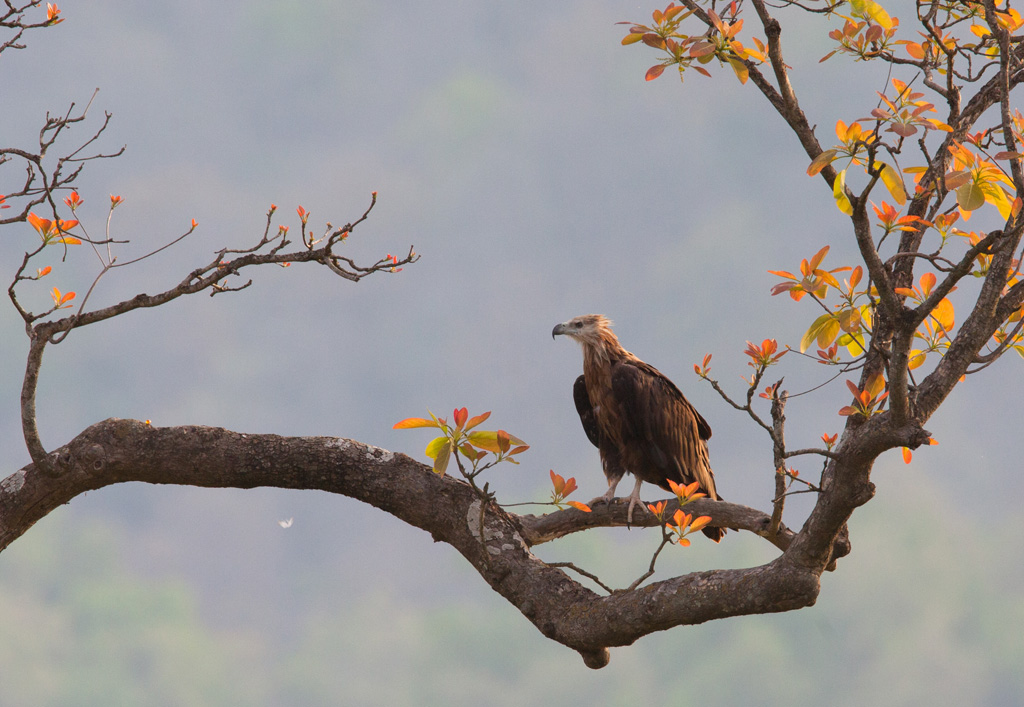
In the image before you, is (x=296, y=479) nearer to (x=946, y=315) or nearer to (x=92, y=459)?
(x=92, y=459)

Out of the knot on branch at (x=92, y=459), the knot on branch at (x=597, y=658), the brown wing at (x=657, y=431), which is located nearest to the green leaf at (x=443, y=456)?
the knot on branch at (x=597, y=658)

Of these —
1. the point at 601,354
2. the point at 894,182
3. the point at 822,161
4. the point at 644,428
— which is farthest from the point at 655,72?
the point at 601,354

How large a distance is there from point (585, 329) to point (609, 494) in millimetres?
Result: 1206

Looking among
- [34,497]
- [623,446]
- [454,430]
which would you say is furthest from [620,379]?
[34,497]

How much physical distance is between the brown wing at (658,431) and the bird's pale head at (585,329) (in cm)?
40

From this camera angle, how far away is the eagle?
5664 mm

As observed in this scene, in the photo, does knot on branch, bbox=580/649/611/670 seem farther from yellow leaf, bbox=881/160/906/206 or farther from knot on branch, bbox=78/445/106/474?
knot on branch, bbox=78/445/106/474

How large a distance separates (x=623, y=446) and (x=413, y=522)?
171 centimetres

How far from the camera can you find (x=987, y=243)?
316 centimetres

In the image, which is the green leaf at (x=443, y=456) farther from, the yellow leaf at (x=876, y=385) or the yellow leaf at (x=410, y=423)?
the yellow leaf at (x=876, y=385)

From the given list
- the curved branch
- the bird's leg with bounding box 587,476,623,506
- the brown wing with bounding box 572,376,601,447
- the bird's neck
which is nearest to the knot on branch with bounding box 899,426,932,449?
the curved branch

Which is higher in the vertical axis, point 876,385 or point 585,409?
point 585,409

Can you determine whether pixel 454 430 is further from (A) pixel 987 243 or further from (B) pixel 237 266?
(A) pixel 987 243

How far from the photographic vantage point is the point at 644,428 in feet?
18.6
